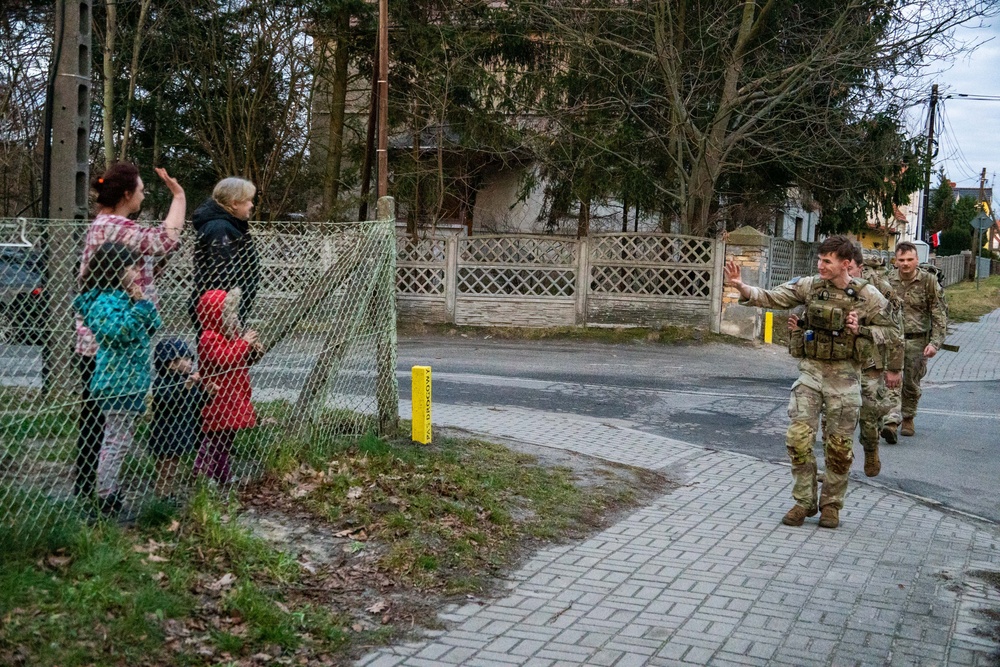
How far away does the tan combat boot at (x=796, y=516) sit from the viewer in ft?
21.6

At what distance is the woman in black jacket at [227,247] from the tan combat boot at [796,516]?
3582mm

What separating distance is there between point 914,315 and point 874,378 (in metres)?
1.84

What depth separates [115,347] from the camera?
191 inches

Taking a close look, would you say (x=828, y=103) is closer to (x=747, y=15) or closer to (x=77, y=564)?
(x=747, y=15)

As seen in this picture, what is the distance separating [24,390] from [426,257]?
14539 mm

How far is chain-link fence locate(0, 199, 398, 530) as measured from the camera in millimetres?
4488

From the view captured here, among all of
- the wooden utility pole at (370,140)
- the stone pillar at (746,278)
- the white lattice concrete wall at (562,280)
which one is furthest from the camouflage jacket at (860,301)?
the wooden utility pole at (370,140)

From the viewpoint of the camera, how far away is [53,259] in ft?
15.6

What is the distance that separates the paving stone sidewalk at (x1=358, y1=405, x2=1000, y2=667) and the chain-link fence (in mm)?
1653

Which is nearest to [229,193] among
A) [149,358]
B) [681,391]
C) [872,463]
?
[149,358]

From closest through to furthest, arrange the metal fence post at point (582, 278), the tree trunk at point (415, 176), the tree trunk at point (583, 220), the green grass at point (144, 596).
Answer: the green grass at point (144, 596)
the metal fence post at point (582, 278)
the tree trunk at point (415, 176)
the tree trunk at point (583, 220)

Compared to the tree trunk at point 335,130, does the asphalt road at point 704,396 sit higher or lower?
lower

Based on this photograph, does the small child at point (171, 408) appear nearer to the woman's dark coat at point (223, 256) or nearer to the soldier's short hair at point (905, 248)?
the woman's dark coat at point (223, 256)

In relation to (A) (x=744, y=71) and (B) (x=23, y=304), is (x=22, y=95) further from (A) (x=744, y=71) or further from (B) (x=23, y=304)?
(B) (x=23, y=304)
